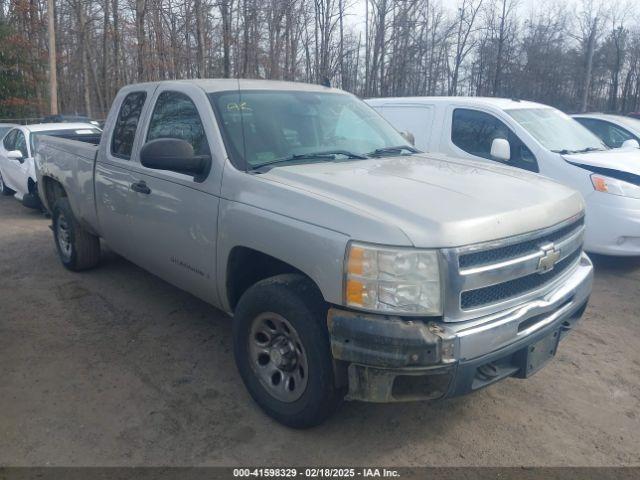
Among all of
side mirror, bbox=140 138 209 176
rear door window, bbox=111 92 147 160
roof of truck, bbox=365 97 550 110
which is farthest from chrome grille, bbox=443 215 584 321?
roof of truck, bbox=365 97 550 110

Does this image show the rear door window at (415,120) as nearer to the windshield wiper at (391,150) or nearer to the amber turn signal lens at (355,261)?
the windshield wiper at (391,150)

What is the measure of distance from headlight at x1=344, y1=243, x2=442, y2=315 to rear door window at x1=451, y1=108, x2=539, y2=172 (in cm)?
455

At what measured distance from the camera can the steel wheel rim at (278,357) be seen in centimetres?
313

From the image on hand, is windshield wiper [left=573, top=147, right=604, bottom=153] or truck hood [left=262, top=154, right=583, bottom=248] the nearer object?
truck hood [left=262, top=154, right=583, bottom=248]

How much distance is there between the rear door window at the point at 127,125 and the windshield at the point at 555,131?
4517mm

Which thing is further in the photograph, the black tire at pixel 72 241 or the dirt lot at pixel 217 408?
the black tire at pixel 72 241

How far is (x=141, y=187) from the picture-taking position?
14.1 ft

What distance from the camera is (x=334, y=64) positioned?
2695 centimetres

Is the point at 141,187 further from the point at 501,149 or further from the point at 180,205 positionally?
the point at 501,149

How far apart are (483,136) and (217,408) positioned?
5.09 meters

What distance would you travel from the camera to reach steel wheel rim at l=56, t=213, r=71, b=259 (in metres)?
6.09

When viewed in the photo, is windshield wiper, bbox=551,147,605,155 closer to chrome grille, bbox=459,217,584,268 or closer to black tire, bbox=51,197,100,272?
chrome grille, bbox=459,217,584,268

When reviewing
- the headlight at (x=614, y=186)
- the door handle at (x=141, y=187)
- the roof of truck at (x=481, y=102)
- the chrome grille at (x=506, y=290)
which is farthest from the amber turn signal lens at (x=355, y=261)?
the roof of truck at (x=481, y=102)

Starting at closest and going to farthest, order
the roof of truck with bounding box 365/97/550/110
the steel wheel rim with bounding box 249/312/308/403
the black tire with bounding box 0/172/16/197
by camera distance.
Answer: the steel wheel rim with bounding box 249/312/308/403
the roof of truck with bounding box 365/97/550/110
the black tire with bounding box 0/172/16/197
